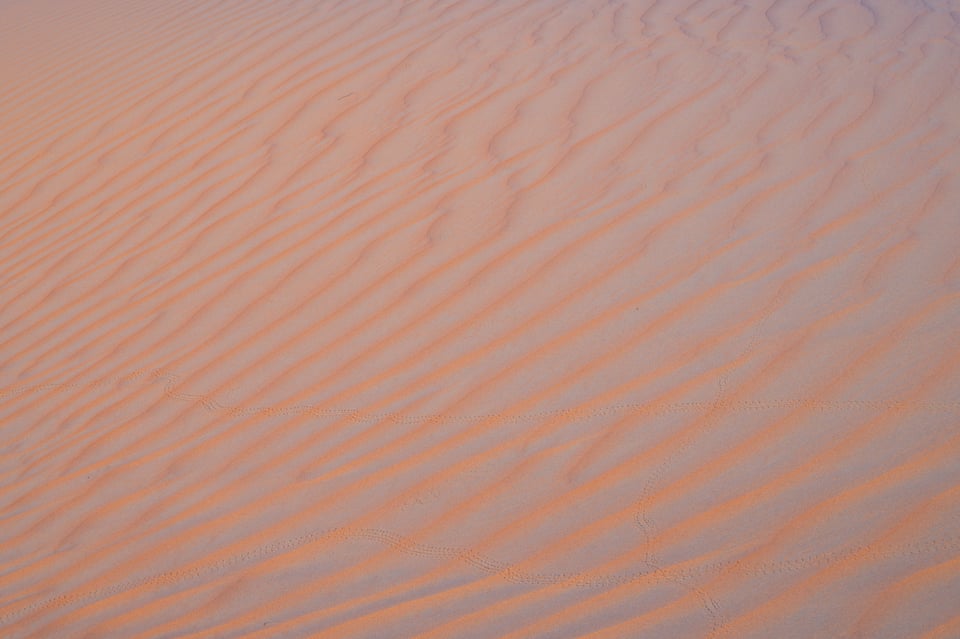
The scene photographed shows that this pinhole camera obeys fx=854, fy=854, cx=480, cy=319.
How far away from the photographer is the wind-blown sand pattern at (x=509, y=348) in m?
1.93

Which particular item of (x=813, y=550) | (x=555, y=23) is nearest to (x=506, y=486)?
(x=813, y=550)

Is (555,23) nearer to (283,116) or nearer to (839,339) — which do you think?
(283,116)

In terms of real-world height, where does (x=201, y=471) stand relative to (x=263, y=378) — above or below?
below

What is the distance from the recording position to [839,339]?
2354 millimetres

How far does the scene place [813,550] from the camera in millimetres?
1821

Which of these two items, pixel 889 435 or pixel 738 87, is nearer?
pixel 889 435

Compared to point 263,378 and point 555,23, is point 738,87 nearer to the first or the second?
point 555,23

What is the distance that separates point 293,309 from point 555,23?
2.85m

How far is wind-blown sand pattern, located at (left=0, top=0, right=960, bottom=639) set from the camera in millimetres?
1928

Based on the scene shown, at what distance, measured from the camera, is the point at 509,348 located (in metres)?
2.60

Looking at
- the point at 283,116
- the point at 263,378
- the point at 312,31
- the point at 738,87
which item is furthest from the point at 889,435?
the point at 312,31

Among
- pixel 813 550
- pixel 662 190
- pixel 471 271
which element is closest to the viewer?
pixel 813 550

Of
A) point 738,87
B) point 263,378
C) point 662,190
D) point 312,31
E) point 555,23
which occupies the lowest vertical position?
point 263,378

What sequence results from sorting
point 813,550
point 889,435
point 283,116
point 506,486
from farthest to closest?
1. point 283,116
2. point 506,486
3. point 889,435
4. point 813,550
